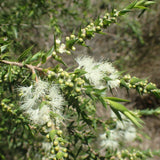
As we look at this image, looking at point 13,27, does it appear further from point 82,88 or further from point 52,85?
point 82,88

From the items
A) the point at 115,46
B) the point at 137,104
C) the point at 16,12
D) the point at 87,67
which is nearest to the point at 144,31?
the point at 115,46

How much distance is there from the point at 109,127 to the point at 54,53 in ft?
5.15

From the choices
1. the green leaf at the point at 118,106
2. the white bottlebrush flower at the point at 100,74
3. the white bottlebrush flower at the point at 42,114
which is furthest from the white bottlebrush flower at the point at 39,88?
the green leaf at the point at 118,106

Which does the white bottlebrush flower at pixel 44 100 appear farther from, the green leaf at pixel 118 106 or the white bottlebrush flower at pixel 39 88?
the green leaf at pixel 118 106

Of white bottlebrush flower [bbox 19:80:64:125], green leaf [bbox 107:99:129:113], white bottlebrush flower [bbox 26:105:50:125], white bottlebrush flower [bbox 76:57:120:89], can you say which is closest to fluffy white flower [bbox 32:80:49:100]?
white bottlebrush flower [bbox 19:80:64:125]

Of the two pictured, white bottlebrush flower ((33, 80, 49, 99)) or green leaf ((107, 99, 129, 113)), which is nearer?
green leaf ((107, 99, 129, 113))

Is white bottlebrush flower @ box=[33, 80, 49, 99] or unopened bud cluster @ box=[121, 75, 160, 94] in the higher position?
white bottlebrush flower @ box=[33, 80, 49, 99]

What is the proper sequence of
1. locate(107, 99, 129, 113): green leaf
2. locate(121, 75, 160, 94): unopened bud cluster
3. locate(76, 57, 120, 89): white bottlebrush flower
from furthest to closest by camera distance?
1. locate(76, 57, 120, 89): white bottlebrush flower
2. locate(121, 75, 160, 94): unopened bud cluster
3. locate(107, 99, 129, 113): green leaf

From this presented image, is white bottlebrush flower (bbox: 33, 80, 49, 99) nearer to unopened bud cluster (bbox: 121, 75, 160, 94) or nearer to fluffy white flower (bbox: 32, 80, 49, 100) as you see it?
fluffy white flower (bbox: 32, 80, 49, 100)

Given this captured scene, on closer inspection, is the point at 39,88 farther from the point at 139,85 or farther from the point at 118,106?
the point at 139,85

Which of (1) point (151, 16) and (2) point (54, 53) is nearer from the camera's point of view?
(2) point (54, 53)

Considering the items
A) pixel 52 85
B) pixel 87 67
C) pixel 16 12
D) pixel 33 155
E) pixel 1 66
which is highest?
pixel 16 12

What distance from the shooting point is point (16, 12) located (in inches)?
103

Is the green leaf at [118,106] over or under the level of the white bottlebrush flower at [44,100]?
under
